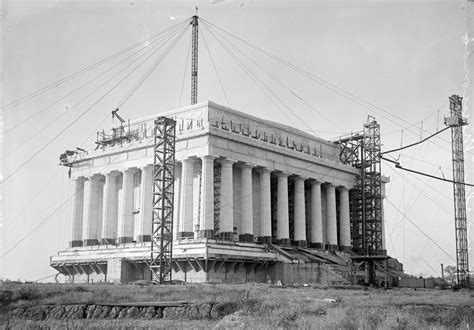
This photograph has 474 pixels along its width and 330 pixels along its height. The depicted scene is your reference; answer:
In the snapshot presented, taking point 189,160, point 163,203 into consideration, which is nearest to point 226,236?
point 189,160

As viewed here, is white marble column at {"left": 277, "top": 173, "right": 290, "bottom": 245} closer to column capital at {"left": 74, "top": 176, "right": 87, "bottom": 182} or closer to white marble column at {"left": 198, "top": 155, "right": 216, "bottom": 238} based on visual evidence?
white marble column at {"left": 198, "top": 155, "right": 216, "bottom": 238}

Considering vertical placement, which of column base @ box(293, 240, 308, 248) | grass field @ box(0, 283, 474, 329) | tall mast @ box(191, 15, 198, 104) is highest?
tall mast @ box(191, 15, 198, 104)

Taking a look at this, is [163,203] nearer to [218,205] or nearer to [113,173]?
[218,205]

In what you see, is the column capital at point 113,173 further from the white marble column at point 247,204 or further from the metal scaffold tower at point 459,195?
the metal scaffold tower at point 459,195

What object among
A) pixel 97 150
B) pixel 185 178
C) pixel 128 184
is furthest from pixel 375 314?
pixel 97 150

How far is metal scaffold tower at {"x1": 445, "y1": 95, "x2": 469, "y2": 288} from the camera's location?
73000 mm

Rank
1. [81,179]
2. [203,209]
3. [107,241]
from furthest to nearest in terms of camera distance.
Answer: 1. [81,179]
2. [107,241]
3. [203,209]

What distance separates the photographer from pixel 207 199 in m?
75.5

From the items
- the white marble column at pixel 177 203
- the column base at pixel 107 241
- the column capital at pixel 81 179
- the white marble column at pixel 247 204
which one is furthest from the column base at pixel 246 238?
the column capital at pixel 81 179

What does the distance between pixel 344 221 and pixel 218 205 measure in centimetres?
3134

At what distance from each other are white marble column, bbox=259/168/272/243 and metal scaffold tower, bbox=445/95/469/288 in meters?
25.1

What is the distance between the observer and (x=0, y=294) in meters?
40.9

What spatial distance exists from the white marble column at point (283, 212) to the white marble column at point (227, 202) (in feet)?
34.9

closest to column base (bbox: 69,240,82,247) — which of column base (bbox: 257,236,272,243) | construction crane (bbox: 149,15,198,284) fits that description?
construction crane (bbox: 149,15,198,284)
